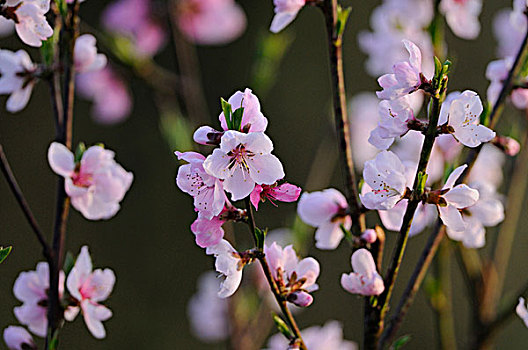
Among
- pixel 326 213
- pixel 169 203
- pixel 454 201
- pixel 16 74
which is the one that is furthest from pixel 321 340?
pixel 169 203

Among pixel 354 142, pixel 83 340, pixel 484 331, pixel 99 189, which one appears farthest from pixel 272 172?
pixel 83 340

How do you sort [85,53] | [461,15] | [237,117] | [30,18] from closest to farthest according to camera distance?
[237,117] → [30,18] → [85,53] → [461,15]

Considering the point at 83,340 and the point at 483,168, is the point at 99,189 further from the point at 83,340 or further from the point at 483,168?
the point at 83,340

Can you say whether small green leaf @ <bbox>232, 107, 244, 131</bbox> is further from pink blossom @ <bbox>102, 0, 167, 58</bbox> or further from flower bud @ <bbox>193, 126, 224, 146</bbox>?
pink blossom @ <bbox>102, 0, 167, 58</bbox>

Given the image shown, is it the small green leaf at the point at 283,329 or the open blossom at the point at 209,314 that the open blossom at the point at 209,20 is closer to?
the open blossom at the point at 209,314

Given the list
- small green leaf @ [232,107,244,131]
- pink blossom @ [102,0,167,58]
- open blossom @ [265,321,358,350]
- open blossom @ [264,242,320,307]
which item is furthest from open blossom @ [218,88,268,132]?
pink blossom @ [102,0,167,58]

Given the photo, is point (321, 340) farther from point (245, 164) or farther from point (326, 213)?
point (245, 164)
